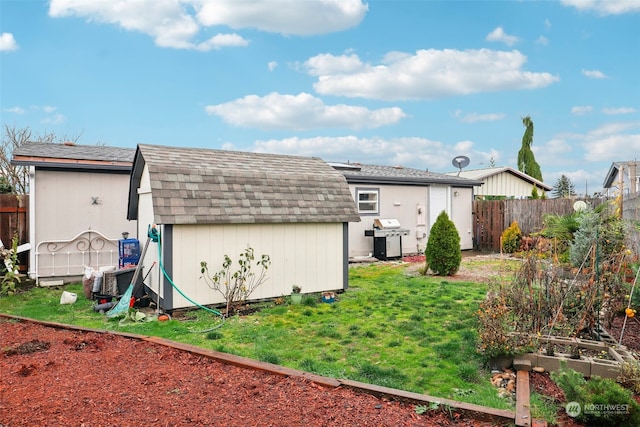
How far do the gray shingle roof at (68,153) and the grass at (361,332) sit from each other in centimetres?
297

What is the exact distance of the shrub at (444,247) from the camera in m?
9.80

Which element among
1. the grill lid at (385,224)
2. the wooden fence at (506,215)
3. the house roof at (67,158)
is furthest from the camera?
the wooden fence at (506,215)

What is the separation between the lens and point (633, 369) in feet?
11.2

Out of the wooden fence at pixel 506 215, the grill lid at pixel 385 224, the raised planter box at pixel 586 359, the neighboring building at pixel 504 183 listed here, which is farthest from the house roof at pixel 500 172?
the raised planter box at pixel 586 359

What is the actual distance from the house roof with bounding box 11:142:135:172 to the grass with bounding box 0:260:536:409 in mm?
2687

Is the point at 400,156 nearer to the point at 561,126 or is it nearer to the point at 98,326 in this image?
the point at 561,126

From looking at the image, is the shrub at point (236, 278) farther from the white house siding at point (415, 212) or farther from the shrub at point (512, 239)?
the shrub at point (512, 239)

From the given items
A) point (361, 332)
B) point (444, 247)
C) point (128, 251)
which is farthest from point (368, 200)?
point (361, 332)

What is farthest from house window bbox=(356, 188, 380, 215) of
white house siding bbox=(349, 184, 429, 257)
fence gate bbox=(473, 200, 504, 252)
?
fence gate bbox=(473, 200, 504, 252)

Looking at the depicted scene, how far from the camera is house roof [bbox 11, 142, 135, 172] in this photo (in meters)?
8.87

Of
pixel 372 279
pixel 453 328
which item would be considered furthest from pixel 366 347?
pixel 372 279

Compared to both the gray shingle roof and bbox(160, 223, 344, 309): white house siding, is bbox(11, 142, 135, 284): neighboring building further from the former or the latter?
bbox(160, 223, 344, 309): white house siding

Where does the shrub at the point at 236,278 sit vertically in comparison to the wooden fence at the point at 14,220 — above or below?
below

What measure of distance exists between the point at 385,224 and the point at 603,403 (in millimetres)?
10495
